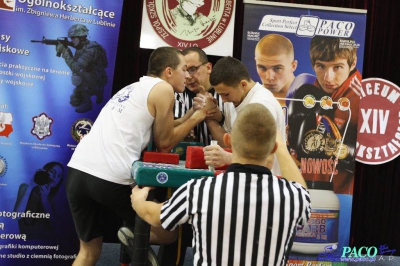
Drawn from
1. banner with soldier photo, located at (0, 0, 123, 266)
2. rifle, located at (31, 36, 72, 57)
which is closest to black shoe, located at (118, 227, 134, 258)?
banner with soldier photo, located at (0, 0, 123, 266)

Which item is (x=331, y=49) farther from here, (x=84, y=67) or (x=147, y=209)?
(x=147, y=209)

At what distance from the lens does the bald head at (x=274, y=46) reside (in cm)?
424

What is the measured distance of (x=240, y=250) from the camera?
1.58m

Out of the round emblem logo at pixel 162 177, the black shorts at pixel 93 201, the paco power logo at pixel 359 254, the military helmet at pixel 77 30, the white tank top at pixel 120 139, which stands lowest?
the paco power logo at pixel 359 254

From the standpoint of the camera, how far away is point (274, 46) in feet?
13.9

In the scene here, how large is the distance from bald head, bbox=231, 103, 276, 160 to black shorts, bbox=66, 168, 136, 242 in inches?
48.7

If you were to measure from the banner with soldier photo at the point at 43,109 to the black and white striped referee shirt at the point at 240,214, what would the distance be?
2.36 metres

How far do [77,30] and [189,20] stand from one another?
1023 millimetres

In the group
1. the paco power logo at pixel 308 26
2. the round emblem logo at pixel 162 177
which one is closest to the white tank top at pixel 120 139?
the round emblem logo at pixel 162 177

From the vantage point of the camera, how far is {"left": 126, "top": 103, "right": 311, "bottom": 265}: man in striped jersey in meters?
1.56

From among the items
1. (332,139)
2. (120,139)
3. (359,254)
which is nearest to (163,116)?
(120,139)

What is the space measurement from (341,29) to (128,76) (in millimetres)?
1897

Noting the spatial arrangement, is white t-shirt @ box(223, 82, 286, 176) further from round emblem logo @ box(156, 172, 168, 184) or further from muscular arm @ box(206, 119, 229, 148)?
round emblem logo @ box(156, 172, 168, 184)

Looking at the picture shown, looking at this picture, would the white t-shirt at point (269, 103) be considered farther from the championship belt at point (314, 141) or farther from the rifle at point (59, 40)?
the rifle at point (59, 40)
